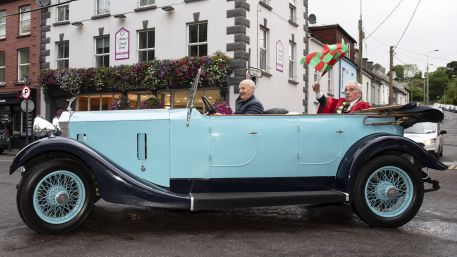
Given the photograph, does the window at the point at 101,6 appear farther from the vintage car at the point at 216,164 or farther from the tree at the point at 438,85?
the tree at the point at 438,85

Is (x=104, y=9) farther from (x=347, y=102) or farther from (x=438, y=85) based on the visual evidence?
(x=438, y=85)

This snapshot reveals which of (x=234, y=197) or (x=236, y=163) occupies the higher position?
(x=236, y=163)

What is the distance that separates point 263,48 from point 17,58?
13.8 m

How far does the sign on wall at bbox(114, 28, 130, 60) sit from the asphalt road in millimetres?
13978

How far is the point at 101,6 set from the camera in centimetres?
2055

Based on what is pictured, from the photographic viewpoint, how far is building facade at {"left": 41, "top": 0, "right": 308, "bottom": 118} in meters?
17.0

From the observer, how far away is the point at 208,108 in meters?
5.02

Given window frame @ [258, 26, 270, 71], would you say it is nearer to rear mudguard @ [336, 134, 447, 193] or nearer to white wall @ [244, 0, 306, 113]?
white wall @ [244, 0, 306, 113]

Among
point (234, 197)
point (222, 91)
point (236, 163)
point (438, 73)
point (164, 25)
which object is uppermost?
point (438, 73)

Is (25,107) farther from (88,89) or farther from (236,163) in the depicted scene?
(236,163)

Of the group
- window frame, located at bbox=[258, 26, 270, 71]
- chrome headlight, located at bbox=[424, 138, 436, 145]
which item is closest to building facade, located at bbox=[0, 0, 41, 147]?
window frame, located at bbox=[258, 26, 270, 71]

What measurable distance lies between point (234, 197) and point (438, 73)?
481 ft

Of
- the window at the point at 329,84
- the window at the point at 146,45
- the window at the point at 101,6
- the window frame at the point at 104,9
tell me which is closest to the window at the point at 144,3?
the window at the point at 146,45

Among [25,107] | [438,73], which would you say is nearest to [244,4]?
[25,107]
